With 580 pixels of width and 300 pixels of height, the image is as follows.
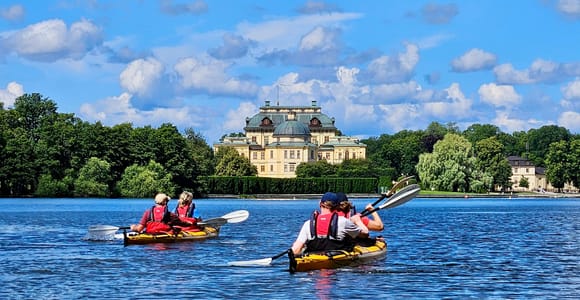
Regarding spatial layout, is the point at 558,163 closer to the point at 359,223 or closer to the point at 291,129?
the point at 291,129

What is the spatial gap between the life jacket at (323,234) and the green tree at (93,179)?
8014 centimetres

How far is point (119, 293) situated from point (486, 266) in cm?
1039

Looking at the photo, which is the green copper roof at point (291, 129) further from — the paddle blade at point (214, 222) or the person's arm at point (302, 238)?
the person's arm at point (302, 238)

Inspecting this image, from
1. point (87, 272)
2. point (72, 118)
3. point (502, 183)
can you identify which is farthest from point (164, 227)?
point (502, 183)

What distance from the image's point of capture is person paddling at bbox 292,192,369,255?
78.6 feet

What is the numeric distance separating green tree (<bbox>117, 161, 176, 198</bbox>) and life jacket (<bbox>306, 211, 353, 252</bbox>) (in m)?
79.0

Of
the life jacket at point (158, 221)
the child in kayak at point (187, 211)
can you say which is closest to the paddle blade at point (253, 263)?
the life jacket at point (158, 221)

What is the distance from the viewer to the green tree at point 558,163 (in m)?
167

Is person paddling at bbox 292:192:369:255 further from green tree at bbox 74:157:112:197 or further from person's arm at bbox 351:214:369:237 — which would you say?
green tree at bbox 74:157:112:197

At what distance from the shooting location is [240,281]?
2350cm

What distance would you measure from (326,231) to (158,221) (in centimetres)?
997

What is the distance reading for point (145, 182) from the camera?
103 meters

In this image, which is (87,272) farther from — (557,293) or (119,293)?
(557,293)

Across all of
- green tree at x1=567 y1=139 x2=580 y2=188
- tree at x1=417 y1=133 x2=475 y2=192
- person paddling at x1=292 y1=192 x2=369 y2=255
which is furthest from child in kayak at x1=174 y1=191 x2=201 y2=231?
green tree at x1=567 y1=139 x2=580 y2=188
